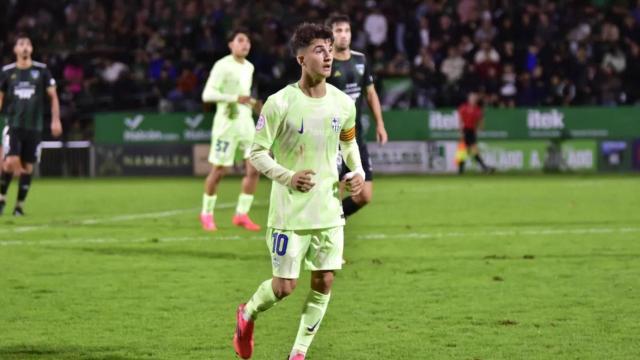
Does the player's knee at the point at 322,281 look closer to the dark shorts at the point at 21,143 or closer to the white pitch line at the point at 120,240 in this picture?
the white pitch line at the point at 120,240

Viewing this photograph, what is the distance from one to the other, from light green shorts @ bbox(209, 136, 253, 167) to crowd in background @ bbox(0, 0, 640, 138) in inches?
568

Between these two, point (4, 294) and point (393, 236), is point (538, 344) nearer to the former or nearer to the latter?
point (4, 294)

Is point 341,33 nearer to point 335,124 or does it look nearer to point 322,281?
point 335,124

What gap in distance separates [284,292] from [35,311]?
2915 mm

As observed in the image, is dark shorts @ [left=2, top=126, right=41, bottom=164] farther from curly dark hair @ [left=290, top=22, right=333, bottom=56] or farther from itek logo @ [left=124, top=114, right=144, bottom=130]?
itek logo @ [left=124, top=114, right=144, bottom=130]

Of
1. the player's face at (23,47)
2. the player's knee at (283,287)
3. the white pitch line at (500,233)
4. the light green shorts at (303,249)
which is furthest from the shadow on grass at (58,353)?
the player's face at (23,47)

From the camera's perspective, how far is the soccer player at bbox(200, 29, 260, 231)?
49.8ft

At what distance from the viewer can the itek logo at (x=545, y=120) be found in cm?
2936

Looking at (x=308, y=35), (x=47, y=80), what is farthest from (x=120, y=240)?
(x=308, y=35)

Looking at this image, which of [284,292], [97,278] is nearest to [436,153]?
[97,278]

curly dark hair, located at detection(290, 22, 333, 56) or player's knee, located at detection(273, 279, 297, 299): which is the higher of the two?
curly dark hair, located at detection(290, 22, 333, 56)

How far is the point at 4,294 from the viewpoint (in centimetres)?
979

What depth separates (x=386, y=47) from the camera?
3212 cm

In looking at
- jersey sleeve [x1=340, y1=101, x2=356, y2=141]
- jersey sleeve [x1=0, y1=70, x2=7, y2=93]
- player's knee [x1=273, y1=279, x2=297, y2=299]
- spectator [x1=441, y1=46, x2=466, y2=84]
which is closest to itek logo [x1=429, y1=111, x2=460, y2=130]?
spectator [x1=441, y1=46, x2=466, y2=84]
